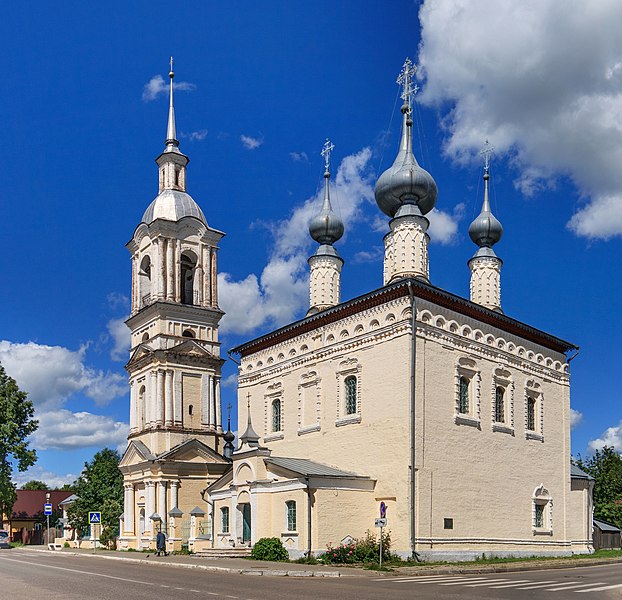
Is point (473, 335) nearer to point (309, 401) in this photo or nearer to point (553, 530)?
point (309, 401)

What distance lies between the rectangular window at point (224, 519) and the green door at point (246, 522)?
1.51 meters

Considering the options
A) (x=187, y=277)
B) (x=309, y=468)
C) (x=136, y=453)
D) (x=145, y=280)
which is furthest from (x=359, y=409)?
(x=145, y=280)

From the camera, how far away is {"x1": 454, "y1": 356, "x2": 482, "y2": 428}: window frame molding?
2955 centimetres

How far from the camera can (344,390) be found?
3080 cm

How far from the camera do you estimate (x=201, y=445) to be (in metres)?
38.6

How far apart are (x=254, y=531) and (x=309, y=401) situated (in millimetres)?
6251

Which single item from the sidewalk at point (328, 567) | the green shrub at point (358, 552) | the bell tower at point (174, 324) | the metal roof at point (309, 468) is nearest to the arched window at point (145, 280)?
the bell tower at point (174, 324)

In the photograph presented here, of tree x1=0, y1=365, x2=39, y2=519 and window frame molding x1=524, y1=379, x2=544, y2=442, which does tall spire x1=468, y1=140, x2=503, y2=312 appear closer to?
window frame molding x1=524, y1=379, x2=544, y2=442

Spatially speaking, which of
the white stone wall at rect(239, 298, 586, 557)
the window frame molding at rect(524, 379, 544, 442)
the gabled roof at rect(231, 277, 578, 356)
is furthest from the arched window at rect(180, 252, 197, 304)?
the window frame molding at rect(524, 379, 544, 442)

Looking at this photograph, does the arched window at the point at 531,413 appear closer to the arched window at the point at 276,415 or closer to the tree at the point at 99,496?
the arched window at the point at 276,415

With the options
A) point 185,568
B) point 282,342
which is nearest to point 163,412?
point 282,342

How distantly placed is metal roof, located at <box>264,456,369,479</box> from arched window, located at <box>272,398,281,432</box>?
A: 14.0 ft

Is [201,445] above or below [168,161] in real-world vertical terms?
below

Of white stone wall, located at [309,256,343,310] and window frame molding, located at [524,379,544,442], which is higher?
white stone wall, located at [309,256,343,310]
